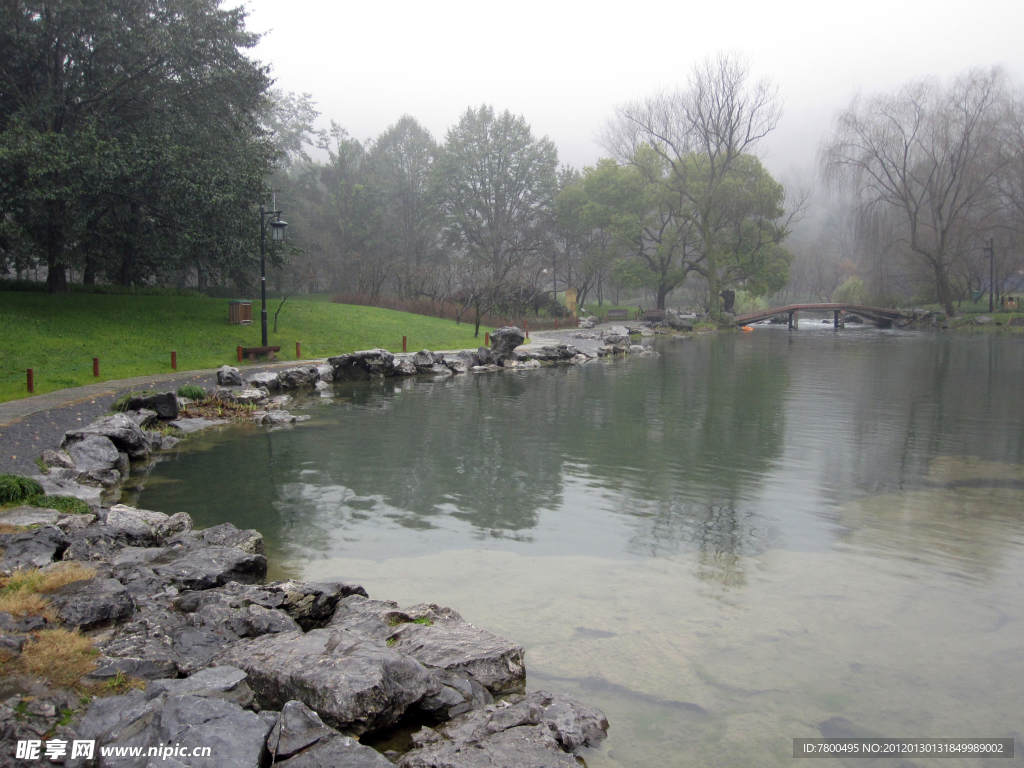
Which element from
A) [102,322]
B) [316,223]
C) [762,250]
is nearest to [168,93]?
[102,322]

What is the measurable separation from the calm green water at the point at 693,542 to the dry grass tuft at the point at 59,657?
8.77ft

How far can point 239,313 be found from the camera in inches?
1164

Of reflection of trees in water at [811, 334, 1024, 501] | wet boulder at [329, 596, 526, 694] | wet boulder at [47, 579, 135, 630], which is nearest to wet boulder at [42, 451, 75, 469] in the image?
wet boulder at [47, 579, 135, 630]

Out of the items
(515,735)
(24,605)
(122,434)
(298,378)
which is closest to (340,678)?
(515,735)

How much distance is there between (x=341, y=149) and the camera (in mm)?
64750

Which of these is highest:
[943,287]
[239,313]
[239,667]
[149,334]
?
[943,287]

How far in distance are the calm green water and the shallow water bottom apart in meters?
0.02

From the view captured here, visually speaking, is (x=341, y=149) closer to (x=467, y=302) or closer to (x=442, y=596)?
(x=467, y=302)

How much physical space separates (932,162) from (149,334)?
159 ft

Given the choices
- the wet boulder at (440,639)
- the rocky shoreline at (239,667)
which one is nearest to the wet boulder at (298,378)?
the rocky shoreline at (239,667)

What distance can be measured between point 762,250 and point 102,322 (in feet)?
145

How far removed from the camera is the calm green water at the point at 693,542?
511cm

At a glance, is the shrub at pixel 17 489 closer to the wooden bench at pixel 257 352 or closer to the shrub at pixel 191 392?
the shrub at pixel 191 392

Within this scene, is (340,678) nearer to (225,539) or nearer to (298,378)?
(225,539)
